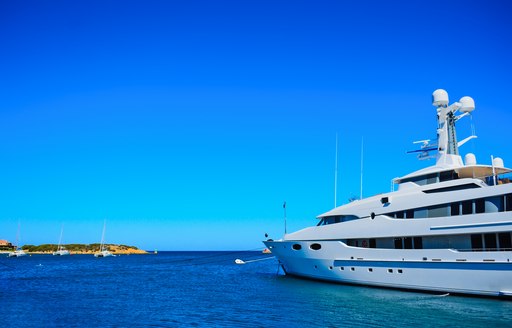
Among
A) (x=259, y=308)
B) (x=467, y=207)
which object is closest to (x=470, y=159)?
(x=467, y=207)

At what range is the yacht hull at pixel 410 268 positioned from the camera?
64.2 feet

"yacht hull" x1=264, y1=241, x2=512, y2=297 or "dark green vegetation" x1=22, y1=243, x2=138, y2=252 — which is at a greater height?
"yacht hull" x1=264, y1=241, x2=512, y2=297

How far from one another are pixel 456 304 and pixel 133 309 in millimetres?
16518

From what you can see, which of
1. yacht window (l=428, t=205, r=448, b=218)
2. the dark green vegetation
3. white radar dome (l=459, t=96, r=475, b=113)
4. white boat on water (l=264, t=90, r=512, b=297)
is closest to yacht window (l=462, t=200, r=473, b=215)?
white boat on water (l=264, t=90, r=512, b=297)

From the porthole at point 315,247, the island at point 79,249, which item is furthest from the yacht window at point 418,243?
the island at point 79,249

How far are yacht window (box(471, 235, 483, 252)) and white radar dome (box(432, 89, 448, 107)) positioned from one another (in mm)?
10940

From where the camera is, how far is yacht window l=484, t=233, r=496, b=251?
19.8 meters

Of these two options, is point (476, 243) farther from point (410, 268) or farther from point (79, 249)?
point (79, 249)

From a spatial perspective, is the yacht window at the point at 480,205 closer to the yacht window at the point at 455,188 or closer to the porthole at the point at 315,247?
the yacht window at the point at 455,188

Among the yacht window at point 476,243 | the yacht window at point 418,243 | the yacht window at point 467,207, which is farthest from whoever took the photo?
the yacht window at point 418,243

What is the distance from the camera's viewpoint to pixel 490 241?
65.6 ft

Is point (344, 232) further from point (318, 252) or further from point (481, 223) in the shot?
point (481, 223)

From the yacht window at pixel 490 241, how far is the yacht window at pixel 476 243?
0.29 m

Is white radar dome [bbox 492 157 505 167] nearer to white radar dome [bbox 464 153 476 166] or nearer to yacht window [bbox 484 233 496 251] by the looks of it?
white radar dome [bbox 464 153 476 166]
